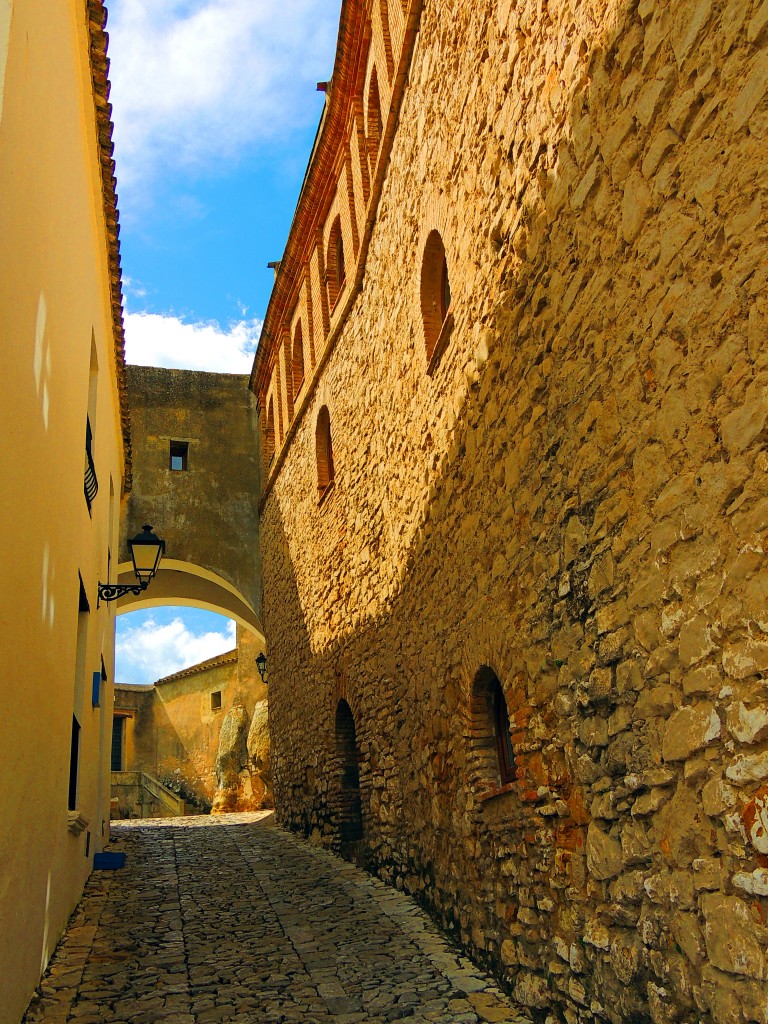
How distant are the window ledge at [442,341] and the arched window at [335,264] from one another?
14.4ft

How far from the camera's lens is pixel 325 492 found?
1043 centimetres

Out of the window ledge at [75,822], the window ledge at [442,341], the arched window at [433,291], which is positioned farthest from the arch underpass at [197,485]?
the window ledge at [442,341]

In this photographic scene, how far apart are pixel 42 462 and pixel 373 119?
6.04 m

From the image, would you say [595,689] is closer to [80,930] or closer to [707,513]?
[707,513]

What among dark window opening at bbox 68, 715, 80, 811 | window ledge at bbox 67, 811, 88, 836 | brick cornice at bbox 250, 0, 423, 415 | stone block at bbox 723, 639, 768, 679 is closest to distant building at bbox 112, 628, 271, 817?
brick cornice at bbox 250, 0, 423, 415

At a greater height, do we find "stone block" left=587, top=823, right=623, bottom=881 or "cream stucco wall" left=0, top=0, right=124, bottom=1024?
"cream stucco wall" left=0, top=0, right=124, bottom=1024

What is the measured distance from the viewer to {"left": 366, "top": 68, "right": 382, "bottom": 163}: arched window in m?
8.84

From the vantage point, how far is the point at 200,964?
18.2ft

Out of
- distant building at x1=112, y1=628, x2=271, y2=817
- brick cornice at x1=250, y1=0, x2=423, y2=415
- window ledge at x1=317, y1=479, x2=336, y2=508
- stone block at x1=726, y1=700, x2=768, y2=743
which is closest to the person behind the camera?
stone block at x1=726, y1=700, x2=768, y2=743

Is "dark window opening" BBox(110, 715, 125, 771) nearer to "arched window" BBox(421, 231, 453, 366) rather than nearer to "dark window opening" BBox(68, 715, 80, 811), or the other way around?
"dark window opening" BBox(68, 715, 80, 811)

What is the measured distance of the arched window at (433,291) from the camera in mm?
6703

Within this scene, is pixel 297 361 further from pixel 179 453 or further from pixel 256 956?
pixel 256 956

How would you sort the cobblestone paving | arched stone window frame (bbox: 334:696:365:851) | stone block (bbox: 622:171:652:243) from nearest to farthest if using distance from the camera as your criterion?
1. stone block (bbox: 622:171:652:243)
2. the cobblestone paving
3. arched stone window frame (bbox: 334:696:365:851)

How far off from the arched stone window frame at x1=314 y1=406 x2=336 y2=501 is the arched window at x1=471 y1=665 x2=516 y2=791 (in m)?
5.68
